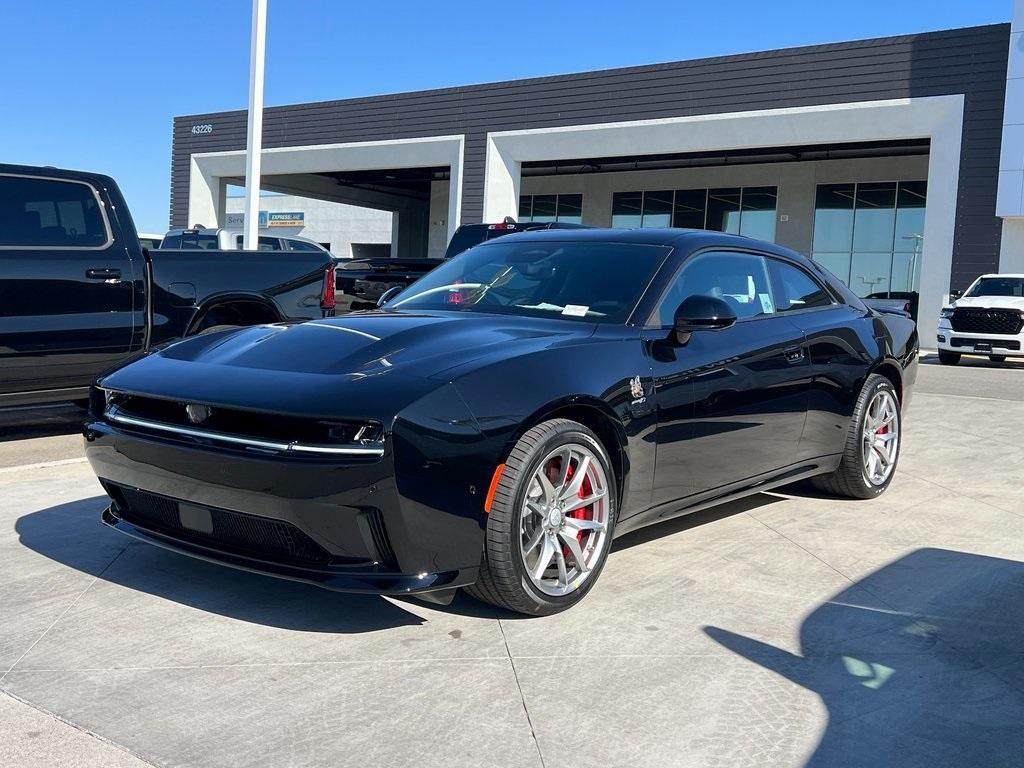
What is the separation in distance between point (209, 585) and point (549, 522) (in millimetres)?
1385

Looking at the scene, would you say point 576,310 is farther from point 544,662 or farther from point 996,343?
point 996,343

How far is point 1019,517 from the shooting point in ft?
18.6

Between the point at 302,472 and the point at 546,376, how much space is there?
3.17 feet

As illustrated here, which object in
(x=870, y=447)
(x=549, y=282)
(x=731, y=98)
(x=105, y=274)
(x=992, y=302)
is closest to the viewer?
(x=549, y=282)

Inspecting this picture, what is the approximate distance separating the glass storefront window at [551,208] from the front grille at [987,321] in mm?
17537

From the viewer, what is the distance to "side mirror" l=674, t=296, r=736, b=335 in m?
4.30

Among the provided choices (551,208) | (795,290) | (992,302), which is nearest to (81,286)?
(795,290)

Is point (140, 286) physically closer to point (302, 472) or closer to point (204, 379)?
point (204, 379)

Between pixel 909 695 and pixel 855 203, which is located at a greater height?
pixel 855 203

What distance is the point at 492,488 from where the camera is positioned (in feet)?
11.4

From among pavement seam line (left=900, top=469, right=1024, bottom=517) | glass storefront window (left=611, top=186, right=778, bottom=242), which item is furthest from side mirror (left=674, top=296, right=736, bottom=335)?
glass storefront window (left=611, top=186, right=778, bottom=242)

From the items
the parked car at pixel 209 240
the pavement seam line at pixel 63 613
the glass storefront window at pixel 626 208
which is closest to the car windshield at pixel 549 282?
the pavement seam line at pixel 63 613

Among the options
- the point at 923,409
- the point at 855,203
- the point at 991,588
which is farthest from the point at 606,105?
the point at 991,588

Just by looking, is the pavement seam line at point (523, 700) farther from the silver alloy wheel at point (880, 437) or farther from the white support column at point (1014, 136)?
the white support column at point (1014, 136)
